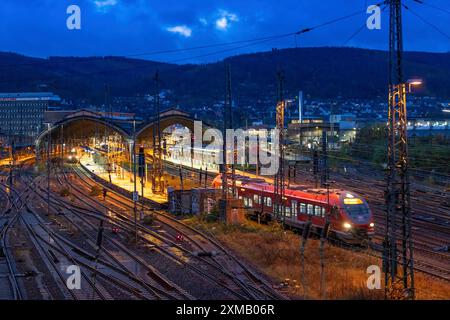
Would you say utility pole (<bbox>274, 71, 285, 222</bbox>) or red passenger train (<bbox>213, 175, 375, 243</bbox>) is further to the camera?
utility pole (<bbox>274, 71, 285, 222</bbox>)

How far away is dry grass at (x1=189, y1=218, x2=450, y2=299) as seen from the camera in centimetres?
1156

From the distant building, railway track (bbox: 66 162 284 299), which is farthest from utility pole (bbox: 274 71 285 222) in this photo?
the distant building

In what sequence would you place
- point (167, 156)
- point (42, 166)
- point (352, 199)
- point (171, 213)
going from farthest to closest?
point (167, 156) → point (42, 166) → point (171, 213) → point (352, 199)

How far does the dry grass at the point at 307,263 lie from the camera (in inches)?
455

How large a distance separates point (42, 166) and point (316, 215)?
3991cm

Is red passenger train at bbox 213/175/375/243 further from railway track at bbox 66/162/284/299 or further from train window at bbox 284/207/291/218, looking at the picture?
railway track at bbox 66/162/284/299

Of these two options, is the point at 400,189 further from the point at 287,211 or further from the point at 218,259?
the point at 287,211

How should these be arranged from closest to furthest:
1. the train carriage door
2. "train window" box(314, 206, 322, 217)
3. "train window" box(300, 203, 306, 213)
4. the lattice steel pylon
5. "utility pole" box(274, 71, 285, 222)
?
the lattice steel pylon
"train window" box(314, 206, 322, 217)
"train window" box(300, 203, 306, 213)
"utility pole" box(274, 71, 285, 222)
the train carriage door

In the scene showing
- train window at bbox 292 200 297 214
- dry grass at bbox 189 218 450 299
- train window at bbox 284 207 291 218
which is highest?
train window at bbox 292 200 297 214

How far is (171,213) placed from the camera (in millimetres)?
25312

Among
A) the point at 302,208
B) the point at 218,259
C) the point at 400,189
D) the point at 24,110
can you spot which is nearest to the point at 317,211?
the point at 302,208

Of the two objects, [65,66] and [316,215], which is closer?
Result: [316,215]
